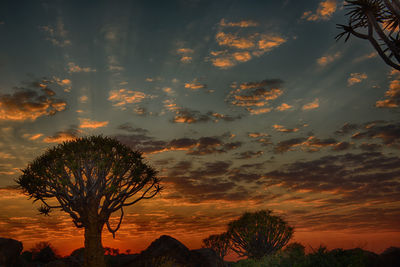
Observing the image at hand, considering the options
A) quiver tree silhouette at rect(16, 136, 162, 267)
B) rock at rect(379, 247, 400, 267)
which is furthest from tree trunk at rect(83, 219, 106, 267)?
rock at rect(379, 247, 400, 267)

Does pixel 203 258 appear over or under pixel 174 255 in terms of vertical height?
under

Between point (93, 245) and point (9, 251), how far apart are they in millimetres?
7964

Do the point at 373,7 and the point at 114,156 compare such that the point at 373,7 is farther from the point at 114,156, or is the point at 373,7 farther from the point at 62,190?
the point at 62,190

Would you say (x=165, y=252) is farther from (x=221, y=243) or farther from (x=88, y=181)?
(x=221, y=243)

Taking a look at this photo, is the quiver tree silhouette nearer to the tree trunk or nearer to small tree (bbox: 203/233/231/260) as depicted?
the tree trunk

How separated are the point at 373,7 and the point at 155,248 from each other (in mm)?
21823

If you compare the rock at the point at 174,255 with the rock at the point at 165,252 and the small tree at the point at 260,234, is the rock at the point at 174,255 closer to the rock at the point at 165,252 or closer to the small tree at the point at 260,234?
the rock at the point at 165,252

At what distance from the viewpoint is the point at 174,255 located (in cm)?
2394

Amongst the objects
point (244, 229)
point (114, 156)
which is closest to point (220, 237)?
point (244, 229)

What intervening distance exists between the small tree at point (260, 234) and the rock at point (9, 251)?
22.3 m

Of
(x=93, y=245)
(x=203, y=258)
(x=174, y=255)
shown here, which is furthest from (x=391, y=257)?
(x=93, y=245)

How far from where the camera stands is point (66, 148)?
23.0 metres

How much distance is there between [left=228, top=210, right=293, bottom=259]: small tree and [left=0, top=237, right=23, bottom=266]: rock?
2234 cm

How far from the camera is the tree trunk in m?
20.6
